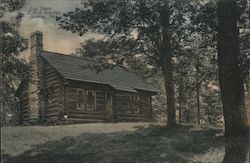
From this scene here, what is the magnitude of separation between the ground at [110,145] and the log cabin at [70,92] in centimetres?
357

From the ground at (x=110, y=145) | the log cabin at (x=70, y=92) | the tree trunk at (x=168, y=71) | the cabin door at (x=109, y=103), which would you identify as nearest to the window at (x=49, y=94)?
the log cabin at (x=70, y=92)

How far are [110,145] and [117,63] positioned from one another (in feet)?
12.1

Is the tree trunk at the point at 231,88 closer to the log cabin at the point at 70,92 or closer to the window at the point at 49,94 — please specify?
the log cabin at the point at 70,92

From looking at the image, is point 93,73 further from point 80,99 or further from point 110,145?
point 110,145

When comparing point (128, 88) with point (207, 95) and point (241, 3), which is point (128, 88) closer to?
point (207, 95)

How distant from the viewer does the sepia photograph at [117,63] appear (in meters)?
13.8

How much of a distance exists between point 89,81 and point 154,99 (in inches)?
650

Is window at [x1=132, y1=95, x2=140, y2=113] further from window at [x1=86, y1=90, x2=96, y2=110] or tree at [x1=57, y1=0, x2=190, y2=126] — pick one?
tree at [x1=57, y1=0, x2=190, y2=126]

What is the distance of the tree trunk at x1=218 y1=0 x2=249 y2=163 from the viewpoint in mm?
13414

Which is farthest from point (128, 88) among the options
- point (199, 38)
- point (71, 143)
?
point (71, 143)

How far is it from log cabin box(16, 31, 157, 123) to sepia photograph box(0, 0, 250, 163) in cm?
9

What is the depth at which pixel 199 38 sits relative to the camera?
19703 mm

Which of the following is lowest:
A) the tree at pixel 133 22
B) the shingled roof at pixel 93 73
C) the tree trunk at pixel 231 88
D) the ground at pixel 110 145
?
the ground at pixel 110 145

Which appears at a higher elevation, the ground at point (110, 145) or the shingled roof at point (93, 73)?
the shingled roof at point (93, 73)
